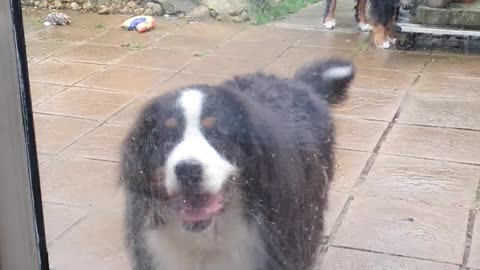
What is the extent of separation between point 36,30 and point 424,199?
0.84m

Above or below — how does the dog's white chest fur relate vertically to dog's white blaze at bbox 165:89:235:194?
below

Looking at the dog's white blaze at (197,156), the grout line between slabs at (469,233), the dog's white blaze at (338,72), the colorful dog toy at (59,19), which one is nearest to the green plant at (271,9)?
the dog's white blaze at (338,72)

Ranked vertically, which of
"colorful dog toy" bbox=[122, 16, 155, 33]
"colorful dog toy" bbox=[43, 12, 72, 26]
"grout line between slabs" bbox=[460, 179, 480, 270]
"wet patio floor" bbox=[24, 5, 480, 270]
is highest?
"colorful dog toy" bbox=[122, 16, 155, 33]

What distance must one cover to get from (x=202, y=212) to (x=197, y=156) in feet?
0.30

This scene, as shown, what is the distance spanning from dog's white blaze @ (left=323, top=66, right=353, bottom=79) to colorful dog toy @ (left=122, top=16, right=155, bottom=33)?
1.06 feet

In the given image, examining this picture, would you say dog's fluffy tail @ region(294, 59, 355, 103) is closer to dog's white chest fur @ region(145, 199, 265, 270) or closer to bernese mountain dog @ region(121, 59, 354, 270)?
bernese mountain dog @ region(121, 59, 354, 270)

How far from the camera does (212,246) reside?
104 centimetres

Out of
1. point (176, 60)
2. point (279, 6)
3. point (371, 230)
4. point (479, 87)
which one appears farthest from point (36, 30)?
point (479, 87)

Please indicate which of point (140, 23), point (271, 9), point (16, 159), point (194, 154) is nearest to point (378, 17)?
point (271, 9)

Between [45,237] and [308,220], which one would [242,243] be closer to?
[308,220]

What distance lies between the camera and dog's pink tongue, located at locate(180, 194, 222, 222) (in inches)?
39.1

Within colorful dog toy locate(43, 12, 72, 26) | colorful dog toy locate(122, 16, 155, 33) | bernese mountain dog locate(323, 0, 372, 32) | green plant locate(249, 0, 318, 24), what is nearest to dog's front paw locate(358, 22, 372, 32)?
bernese mountain dog locate(323, 0, 372, 32)

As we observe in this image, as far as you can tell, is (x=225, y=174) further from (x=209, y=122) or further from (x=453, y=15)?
(x=453, y=15)

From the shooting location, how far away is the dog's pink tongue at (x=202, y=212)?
0.99 m
